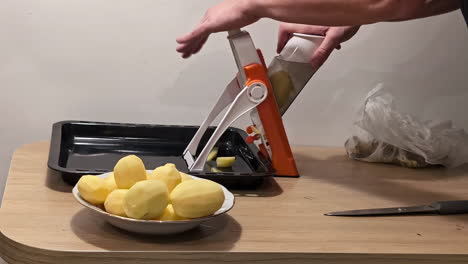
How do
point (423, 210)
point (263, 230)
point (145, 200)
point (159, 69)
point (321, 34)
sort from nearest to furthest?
point (145, 200) → point (263, 230) → point (423, 210) → point (321, 34) → point (159, 69)

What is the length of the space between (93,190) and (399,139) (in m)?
0.68

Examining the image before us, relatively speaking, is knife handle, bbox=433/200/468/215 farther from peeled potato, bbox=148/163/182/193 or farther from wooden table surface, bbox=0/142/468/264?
peeled potato, bbox=148/163/182/193

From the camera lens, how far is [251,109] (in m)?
1.22

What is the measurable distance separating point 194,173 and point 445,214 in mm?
400

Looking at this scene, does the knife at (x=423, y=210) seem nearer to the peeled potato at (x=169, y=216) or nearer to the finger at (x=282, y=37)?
the peeled potato at (x=169, y=216)

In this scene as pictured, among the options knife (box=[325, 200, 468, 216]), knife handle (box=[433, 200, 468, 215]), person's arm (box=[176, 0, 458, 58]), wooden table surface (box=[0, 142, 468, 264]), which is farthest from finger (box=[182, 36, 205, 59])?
knife handle (box=[433, 200, 468, 215])

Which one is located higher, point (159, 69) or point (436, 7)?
point (436, 7)

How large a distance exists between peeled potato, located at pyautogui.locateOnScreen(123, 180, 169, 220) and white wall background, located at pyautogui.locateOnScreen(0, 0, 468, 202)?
25.4 inches

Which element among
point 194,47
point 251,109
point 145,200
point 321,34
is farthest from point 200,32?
point 145,200

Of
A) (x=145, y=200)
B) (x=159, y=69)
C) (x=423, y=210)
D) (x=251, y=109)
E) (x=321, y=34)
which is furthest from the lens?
(x=159, y=69)

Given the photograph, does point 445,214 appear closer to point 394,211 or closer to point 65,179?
point 394,211

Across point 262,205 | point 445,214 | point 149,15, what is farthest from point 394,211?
point 149,15

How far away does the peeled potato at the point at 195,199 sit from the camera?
888 mm

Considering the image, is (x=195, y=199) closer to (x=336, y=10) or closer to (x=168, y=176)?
(x=168, y=176)
